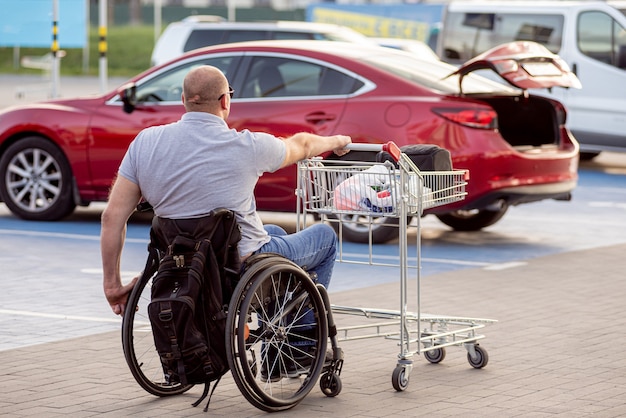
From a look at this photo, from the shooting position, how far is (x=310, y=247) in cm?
623

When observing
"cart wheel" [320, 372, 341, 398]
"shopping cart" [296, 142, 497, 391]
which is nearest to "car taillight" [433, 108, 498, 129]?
"shopping cart" [296, 142, 497, 391]

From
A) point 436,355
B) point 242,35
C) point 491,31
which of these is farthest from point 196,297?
point 491,31

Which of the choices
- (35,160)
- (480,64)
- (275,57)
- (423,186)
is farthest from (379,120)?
(423,186)

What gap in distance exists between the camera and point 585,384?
6402 millimetres

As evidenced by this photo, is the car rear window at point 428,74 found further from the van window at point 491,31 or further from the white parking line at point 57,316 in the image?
the van window at point 491,31

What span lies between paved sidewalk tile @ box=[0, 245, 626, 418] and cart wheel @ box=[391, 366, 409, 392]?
33 millimetres

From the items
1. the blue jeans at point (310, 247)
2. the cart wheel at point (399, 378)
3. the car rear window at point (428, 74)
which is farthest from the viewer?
the car rear window at point (428, 74)

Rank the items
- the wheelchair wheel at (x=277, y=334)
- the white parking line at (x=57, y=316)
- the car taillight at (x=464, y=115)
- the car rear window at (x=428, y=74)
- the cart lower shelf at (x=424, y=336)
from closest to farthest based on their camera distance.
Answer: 1. the wheelchair wheel at (x=277, y=334)
2. the cart lower shelf at (x=424, y=336)
3. the white parking line at (x=57, y=316)
4. the car taillight at (x=464, y=115)
5. the car rear window at (x=428, y=74)

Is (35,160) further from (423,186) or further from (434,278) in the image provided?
(423,186)

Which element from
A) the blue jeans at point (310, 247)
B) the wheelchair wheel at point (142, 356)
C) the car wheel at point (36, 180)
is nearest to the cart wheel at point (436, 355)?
the blue jeans at point (310, 247)

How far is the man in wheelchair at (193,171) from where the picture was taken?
5836 millimetres

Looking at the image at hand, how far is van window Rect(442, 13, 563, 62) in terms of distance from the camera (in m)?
18.6

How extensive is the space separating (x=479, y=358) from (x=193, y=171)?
1847mm

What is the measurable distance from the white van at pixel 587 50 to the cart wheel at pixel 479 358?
11.1 metres
